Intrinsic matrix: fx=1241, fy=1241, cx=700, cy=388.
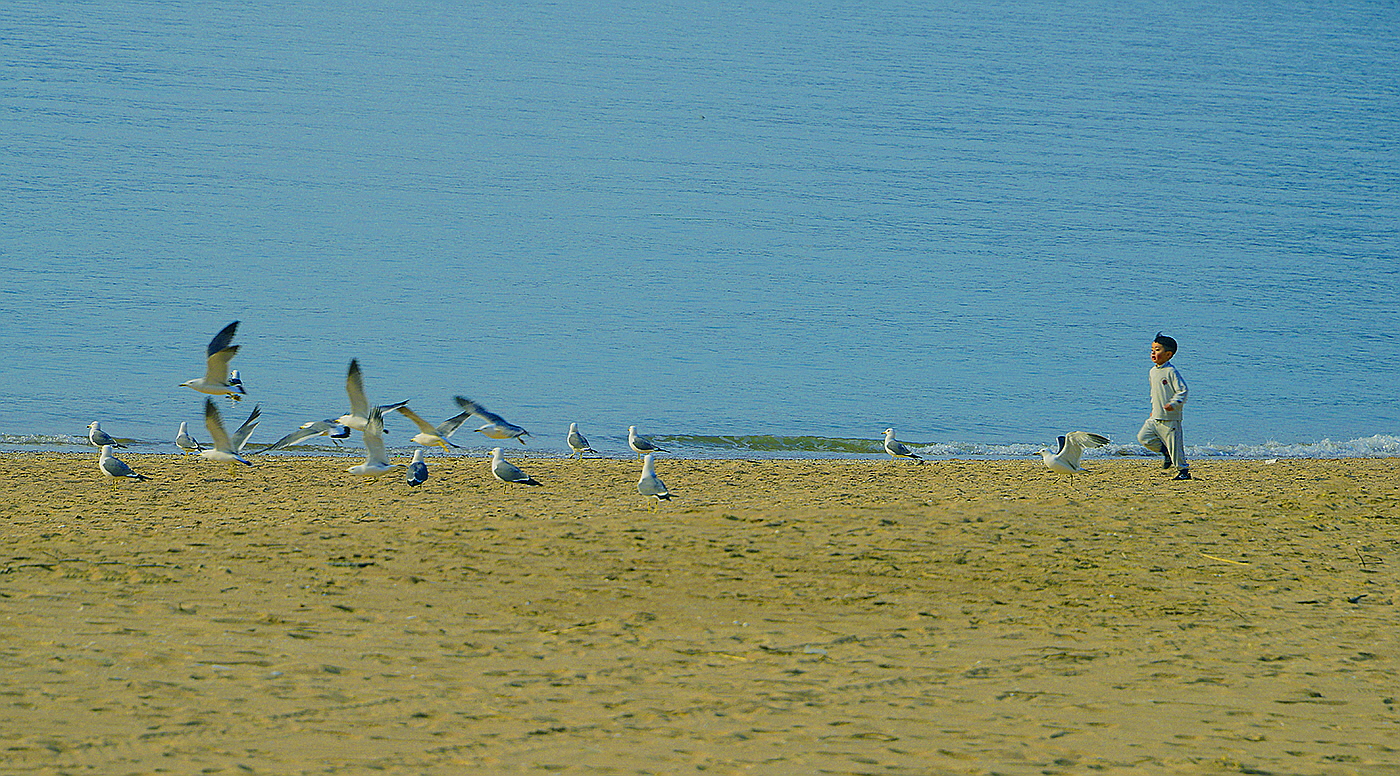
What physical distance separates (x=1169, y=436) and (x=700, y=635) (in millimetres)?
7236

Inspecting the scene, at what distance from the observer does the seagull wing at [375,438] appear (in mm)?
10555

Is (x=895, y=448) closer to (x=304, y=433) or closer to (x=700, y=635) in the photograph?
(x=304, y=433)

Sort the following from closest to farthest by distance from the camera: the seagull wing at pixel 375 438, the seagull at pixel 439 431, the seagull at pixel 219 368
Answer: the seagull wing at pixel 375 438 → the seagull at pixel 439 431 → the seagull at pixel 219 368

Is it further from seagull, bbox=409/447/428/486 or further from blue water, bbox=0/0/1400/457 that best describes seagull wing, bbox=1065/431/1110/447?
seagull, bbox=409/447/428/486

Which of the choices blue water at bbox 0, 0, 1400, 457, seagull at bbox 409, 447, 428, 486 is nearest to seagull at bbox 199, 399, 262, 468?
seagull at bbox 409, 447, 428, 486

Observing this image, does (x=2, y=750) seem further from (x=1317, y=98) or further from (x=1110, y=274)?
(x=1317, y=98)

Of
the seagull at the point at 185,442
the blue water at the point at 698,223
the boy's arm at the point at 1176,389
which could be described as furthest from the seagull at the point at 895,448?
the seagull at the point at 185,442

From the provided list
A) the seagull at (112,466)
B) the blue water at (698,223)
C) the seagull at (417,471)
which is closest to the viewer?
the seagull at (417,471)

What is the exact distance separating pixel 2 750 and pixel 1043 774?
4.00 meters

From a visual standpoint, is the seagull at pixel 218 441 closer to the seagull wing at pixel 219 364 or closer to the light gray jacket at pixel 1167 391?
the seagull wing at pixel 219 364

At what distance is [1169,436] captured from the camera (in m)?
12.0

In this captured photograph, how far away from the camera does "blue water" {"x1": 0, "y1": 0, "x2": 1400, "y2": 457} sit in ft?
60.6

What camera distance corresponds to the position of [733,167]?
39.7 meters

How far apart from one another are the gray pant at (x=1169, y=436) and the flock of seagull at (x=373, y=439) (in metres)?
0.54
